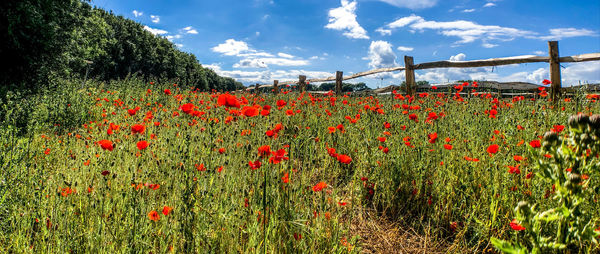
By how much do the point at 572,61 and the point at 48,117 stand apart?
1026 centimetres

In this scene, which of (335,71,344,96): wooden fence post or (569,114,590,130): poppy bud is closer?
(569,114,590,130): poppy bud

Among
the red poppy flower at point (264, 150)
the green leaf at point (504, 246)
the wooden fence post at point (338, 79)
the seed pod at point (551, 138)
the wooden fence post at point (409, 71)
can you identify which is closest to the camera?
the green leaf at point (504, 246)

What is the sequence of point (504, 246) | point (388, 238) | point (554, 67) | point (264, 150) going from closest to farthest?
point (504, 246), point (264, 150), point (388, 238), point (554, 67)

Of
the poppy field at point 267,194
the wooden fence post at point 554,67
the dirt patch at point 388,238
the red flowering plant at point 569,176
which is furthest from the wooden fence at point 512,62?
the red flowering plant at point 569,176

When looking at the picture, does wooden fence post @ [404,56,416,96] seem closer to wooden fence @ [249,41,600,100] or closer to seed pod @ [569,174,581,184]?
wooden fence @ [249,41,600,100]

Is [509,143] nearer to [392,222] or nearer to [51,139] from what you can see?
[392,222]

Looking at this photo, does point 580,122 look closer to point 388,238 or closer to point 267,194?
point 267,194

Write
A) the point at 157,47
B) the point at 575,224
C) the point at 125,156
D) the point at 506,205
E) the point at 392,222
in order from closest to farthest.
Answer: the point at 575,224 < the point at 506,205 < the point at 392,222 < the point at 125,156 < the point at 157,47

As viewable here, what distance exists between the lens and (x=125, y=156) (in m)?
3.06

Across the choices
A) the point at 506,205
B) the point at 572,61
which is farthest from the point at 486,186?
the point at 572,61

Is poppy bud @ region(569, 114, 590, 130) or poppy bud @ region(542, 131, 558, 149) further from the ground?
poppy bud @ region(569, 114, 590, 130)

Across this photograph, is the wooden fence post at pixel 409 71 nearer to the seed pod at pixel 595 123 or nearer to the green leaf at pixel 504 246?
the seed pod at pixel 595 123

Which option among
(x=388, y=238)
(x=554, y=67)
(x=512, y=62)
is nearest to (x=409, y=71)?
(x=512, y=62)

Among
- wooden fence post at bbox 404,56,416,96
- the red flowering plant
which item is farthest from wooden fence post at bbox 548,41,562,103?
the red flowering plant
